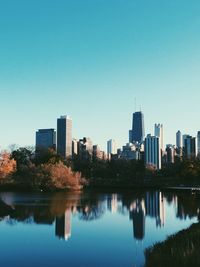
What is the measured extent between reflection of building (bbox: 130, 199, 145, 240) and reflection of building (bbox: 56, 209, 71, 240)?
251 inches

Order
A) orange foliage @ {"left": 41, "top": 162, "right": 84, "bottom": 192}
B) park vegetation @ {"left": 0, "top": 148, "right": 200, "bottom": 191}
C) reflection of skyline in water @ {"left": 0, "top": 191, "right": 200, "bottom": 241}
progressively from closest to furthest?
A: reflection of skyline in water @ {"left": 0, "top": 191, "right": 200, "bottom": 241}
orange foliage @ {"left": 41, "top": 162, "right": 84, "bottom": 192}
park vegetation @ {"left": 0, "top": 148, "right": 200, "bottom": 191}

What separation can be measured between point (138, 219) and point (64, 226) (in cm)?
1155

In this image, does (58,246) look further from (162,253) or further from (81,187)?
(81,187)

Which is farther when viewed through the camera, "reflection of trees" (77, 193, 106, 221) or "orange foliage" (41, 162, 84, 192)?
"orange foliage" (41, 162, 84, 192)

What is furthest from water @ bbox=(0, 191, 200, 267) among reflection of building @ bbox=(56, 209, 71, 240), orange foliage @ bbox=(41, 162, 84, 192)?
orange foliage @ bbox=(41, 162, 84, 192)

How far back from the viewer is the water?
97.6 ft

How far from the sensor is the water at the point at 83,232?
29734mm

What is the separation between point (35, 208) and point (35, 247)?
2624 centimetres

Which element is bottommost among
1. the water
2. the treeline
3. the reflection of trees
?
the water

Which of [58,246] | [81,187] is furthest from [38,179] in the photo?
[58,246]

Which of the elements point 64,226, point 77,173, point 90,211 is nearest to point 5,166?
point 77,173

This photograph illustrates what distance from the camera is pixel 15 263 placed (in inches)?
1103

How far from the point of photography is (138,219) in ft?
171

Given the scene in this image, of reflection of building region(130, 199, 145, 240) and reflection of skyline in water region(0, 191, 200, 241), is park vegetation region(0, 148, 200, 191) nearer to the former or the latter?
reflection of skyline in water region(0, 191, 200, 241)
